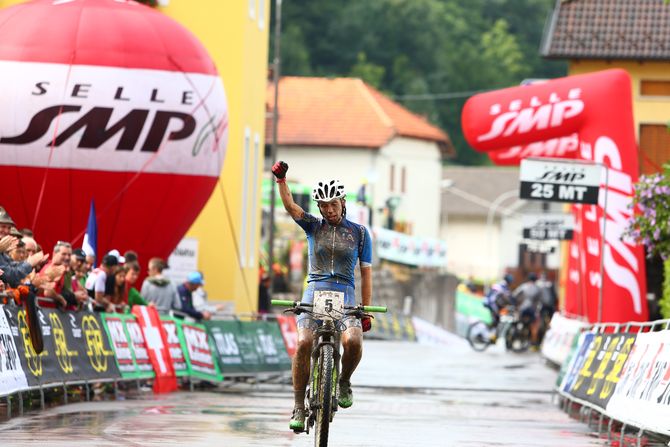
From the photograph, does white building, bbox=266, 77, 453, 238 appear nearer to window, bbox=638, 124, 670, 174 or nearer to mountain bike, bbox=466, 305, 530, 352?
mountain bike, bbox=466, 305, 530, 352

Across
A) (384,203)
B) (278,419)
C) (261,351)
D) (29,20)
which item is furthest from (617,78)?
(384,203)

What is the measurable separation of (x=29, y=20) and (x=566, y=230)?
15.1 m

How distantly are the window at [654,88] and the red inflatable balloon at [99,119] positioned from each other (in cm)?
1680

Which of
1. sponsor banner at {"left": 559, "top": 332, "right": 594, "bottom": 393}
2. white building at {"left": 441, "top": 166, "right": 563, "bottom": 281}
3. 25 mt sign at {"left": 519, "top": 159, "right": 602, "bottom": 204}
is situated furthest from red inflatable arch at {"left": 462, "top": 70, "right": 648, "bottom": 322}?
white building at {"left": 441, "top": 166, "right": 563, "bottom": 281}

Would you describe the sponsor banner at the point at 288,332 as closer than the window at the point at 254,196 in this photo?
Yes

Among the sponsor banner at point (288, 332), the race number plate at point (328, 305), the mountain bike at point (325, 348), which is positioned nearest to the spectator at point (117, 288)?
the sponsor banner at point (288, 332)

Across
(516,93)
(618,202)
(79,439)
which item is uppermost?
(516,93)

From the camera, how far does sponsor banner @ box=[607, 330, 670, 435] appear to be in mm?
15422

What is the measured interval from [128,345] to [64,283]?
2.20m

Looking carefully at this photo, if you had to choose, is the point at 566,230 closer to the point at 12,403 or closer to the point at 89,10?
the point at 89,10

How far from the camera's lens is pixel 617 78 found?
30.4 metres

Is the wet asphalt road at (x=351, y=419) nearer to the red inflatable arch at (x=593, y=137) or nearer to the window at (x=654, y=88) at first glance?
the red inflatable arch at (x=593, y=137)

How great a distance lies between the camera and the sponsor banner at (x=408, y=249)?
73.1m

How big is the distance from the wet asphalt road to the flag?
120 inches
